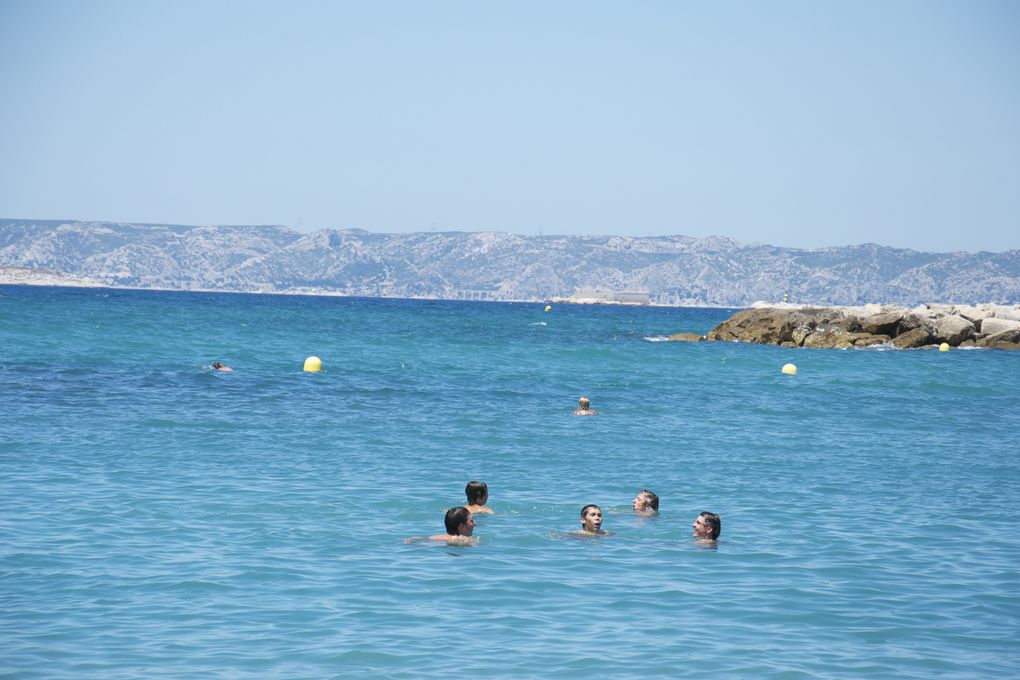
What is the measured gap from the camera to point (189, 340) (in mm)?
49875

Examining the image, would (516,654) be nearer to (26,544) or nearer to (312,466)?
(26,544)

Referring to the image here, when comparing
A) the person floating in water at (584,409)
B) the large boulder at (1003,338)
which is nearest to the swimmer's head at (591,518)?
the person floating in water at (584,409)

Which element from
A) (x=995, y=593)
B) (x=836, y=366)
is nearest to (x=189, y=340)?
(x=836, y=366)

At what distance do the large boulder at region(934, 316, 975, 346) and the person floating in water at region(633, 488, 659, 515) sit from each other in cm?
5431

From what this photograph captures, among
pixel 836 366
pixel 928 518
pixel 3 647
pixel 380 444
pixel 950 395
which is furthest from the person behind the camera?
pixel 836 366

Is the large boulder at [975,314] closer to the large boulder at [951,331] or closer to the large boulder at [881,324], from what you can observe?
the large boulder at [951,331]

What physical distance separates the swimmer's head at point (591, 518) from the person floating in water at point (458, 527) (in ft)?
4.80

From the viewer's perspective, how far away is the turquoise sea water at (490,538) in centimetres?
932

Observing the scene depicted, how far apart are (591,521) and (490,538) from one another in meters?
1.26

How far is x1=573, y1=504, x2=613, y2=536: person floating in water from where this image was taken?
13492 mm

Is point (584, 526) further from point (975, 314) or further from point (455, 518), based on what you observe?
point (975, 314)

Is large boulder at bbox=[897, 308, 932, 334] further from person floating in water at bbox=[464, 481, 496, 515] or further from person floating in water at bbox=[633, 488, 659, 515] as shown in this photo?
person floating in water at bbox=[464, 481, 496, 515]

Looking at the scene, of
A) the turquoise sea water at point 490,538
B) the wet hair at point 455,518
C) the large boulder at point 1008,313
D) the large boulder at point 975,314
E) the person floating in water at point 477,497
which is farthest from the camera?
the large boulder at point 1008,313

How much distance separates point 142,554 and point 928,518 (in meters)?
10.4
